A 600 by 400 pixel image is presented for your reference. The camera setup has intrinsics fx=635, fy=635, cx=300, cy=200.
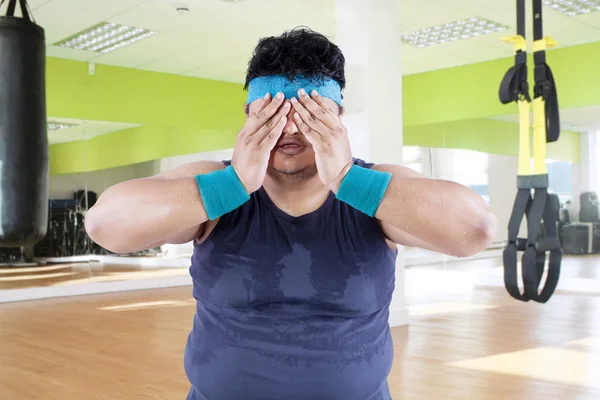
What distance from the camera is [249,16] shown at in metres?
5.63

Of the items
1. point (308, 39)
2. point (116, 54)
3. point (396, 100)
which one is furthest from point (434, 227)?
point (116, 54)

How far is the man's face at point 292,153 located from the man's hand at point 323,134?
23 mm

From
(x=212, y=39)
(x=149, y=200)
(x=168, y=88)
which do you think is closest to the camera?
(x=149, y=200)

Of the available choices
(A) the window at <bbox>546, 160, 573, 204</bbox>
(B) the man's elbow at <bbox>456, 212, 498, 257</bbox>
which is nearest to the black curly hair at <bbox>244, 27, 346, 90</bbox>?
(B) the man's elbow at <bbox>456, 212, 498, 257</bbox>

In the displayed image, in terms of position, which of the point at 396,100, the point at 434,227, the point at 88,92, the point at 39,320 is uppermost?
the point at 88,92

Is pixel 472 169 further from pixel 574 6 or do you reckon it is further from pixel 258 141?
pixel 258 141

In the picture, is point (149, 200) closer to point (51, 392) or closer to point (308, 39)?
point (308, 39)

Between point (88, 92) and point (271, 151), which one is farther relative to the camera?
point (88, 92)

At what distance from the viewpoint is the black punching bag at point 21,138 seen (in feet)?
7.91

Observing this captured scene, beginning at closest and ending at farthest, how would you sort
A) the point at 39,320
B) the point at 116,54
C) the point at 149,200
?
the point at 149,200
the point at 39,320
the point at 116,54

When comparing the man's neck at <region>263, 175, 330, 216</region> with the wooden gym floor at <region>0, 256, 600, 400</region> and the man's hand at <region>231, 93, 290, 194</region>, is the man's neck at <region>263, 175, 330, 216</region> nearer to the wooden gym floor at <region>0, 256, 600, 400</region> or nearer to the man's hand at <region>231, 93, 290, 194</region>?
the man's hand at <region>231, 93, 290, 194</region>

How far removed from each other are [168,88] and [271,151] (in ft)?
23.1

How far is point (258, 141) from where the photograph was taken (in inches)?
40.0

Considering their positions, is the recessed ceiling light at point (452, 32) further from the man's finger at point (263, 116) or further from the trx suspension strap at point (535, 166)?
the man's finger at point (263, 116)
